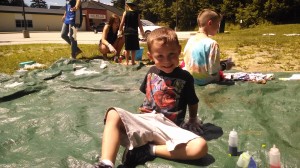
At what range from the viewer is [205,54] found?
432cm

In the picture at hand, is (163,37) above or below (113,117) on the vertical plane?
above

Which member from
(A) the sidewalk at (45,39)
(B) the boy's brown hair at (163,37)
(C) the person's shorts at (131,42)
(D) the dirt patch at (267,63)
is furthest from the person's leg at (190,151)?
(A) the sidewalk at (45,39)

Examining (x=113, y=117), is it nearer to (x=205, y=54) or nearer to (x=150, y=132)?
(x=150, y=132)

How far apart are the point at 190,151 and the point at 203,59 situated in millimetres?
2182

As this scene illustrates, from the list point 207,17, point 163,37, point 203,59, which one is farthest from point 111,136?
point 207,17

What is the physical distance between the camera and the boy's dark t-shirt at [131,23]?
24.9ft

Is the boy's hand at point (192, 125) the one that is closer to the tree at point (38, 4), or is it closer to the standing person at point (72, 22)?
the standing person at point (72, 22)

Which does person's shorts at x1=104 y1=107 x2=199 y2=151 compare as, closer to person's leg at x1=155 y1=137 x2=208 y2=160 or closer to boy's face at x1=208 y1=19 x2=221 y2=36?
person's leg at x1=155 y1=137 x2=208 y2=160

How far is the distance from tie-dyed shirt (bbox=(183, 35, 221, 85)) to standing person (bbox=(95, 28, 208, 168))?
1606 millimetres

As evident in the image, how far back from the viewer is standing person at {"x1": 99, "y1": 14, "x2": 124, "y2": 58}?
8219mm

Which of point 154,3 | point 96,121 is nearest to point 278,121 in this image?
point 96,121

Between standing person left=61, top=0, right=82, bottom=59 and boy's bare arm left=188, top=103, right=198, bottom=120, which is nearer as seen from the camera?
boy's bare arm left=188, top=103, right=198, bottom=120

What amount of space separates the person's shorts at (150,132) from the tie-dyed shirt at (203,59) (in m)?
1.96

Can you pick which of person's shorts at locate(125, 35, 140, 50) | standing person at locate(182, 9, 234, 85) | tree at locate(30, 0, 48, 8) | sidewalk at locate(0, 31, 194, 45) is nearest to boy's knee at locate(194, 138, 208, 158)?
standing person at locate(182, 9, 234, 85)
